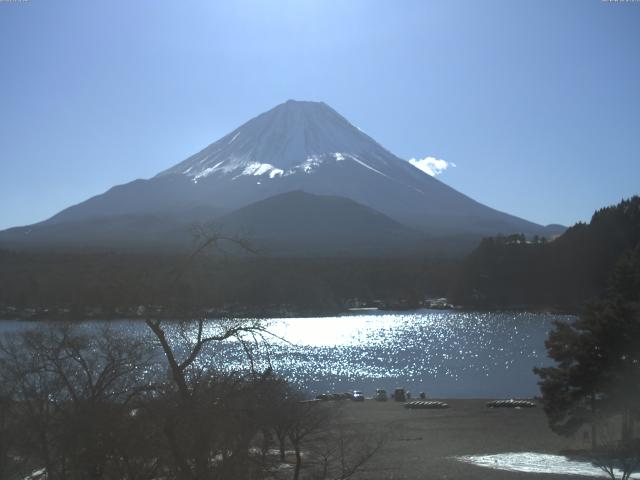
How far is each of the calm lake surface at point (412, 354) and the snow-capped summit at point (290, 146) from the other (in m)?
71.7

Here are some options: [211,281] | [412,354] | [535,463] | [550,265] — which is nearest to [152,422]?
[211,281]

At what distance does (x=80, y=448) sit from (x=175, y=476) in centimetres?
68

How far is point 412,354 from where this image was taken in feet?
130

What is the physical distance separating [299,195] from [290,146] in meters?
27.5

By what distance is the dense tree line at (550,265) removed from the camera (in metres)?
65.1

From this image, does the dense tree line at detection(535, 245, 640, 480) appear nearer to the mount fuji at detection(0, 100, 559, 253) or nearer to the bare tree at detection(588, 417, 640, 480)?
the bare tree at detection(588, 417, 640, 480)

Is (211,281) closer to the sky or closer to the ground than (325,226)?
closer to the ground

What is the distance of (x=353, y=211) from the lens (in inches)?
4306

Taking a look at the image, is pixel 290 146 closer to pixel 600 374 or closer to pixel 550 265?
pixel 550 265

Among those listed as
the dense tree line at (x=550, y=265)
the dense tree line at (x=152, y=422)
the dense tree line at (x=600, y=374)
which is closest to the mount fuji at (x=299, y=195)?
the dense tree line at (x=550, y=265)

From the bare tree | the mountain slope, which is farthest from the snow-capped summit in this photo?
the bare tree

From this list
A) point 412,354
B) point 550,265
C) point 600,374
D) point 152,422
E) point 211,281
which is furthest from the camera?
point 550,265

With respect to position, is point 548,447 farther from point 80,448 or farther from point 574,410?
point 80,448

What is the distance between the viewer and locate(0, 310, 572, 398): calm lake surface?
1114 inches
